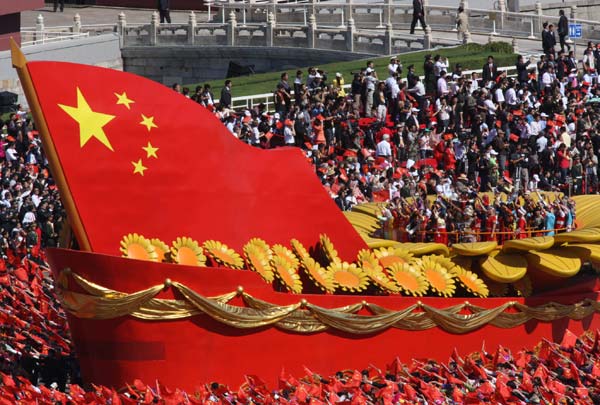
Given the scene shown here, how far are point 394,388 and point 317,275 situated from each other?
244 centimetres

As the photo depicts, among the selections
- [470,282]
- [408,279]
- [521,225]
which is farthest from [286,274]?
[521,225]

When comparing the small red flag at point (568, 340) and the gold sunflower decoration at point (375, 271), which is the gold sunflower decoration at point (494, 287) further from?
the gold sunflower decoration at point (375, 271)

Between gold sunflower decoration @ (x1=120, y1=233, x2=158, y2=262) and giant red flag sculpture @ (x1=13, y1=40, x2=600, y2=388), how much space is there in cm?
10

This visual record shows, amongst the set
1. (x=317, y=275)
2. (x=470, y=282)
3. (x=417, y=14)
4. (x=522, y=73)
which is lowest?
(x=470, y=282)

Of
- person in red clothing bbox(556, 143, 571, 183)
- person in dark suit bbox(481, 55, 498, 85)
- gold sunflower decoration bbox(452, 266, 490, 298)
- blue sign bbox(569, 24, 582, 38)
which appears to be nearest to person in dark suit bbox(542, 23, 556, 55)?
blue sign bbox(569, 24, 582, 38)

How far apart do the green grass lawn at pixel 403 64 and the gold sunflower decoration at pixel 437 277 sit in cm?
1962

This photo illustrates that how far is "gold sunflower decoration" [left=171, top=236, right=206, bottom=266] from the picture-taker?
84.9 feet

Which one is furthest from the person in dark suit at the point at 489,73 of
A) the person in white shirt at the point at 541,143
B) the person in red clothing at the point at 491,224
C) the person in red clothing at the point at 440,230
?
the person in red clothing at the point at 440,230

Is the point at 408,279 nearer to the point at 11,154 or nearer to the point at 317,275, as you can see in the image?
the point at 317,275

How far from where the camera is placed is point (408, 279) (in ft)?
93.1

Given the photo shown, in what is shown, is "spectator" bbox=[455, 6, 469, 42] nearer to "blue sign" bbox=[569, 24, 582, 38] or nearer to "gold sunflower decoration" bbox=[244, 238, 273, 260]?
"blue sign" bbox=[569, 24, 582, 38]

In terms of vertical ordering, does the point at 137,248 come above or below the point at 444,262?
above

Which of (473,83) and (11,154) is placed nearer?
(11,154)

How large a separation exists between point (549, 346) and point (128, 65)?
105ft
